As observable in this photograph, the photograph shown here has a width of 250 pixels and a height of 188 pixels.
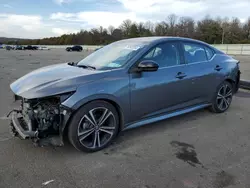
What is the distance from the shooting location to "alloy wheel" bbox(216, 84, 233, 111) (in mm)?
4754

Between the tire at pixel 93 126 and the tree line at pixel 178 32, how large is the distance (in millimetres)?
73137

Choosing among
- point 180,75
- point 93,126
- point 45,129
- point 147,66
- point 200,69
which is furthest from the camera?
point 200,69

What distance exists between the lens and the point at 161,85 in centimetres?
358

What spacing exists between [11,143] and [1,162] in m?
0.52

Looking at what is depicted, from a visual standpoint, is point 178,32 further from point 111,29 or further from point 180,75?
point 180,75

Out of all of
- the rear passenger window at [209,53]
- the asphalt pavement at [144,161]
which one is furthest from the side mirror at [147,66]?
the rear passenger window at [209,53]

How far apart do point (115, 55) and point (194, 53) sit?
1548 mm

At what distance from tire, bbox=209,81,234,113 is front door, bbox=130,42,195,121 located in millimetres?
963

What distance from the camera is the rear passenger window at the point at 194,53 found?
404cm

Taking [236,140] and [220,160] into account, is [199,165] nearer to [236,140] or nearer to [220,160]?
[220,160]

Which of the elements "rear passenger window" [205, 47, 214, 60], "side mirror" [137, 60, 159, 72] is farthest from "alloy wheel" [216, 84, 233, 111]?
"side mirror" [137, 60, 159, 72]

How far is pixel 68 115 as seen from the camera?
2.79 metres

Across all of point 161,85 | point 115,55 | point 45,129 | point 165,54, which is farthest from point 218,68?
point 45,129

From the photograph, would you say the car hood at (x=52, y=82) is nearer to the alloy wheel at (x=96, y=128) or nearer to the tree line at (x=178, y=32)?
the alloy wheel at (x=96, y=128)
